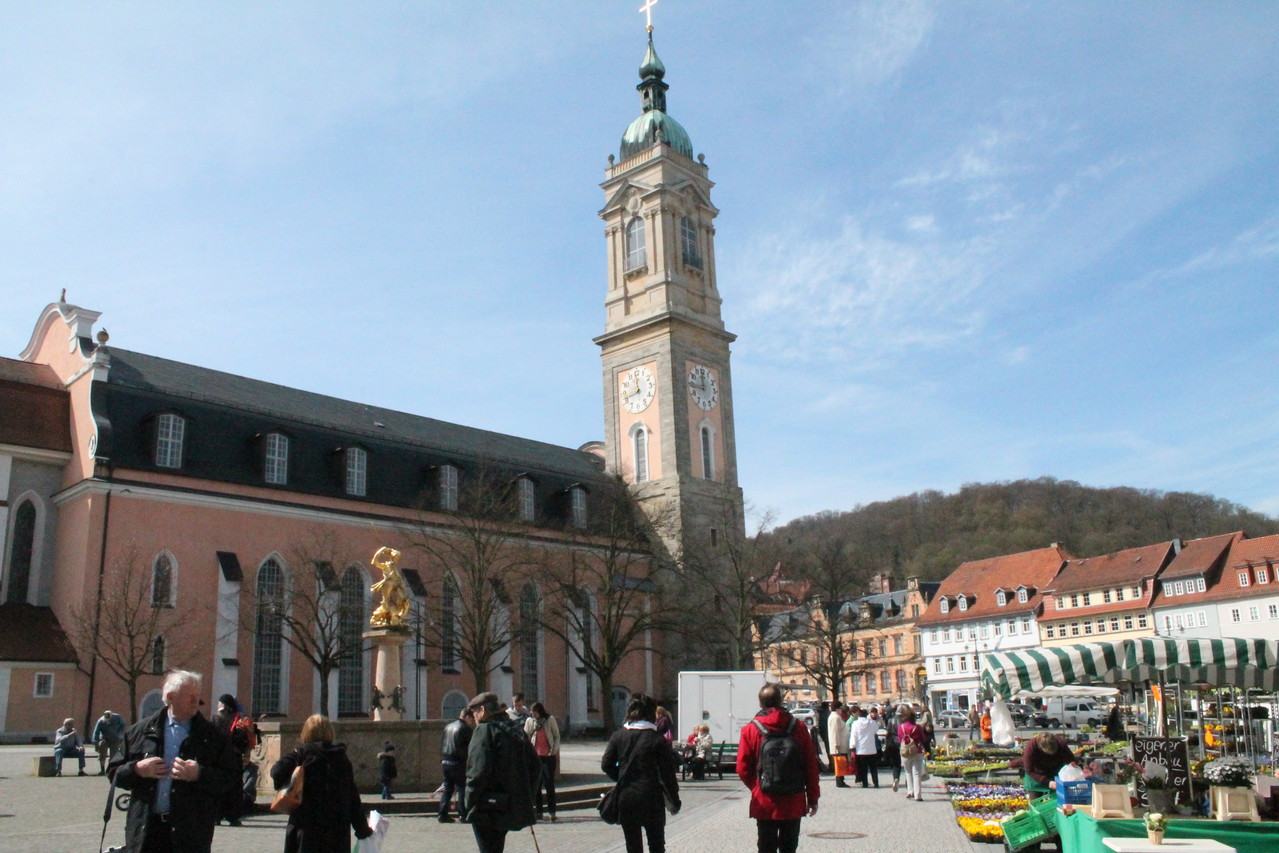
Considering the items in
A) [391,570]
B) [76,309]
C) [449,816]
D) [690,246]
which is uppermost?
[690,246]

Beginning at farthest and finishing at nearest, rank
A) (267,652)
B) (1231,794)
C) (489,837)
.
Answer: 1. (267,652)
2. (1231,794)
3. (489,837)

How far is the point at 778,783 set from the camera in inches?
345

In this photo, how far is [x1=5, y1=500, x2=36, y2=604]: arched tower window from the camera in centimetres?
3609

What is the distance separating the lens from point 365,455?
4522 centimetres

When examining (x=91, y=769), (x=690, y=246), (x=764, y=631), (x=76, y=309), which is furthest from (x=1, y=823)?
(x=690, y=246)

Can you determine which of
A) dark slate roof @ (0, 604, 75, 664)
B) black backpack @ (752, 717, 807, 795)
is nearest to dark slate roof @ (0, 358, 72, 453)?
dark slate roof @ (0, 604, 75, 664)

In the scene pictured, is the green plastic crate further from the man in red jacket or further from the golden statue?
the golden statue

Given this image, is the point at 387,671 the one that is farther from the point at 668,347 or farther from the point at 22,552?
the point at 668,347

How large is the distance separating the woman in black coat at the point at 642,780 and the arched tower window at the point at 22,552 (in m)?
33.3

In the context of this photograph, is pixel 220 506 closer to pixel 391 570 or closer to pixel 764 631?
pixel 391 570

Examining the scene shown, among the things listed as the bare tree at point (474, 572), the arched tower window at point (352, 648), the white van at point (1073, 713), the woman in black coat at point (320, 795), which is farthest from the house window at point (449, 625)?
the woman in black coat at point (320, 795)

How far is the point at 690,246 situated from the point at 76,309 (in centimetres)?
2957

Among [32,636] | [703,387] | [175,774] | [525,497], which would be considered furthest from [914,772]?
[703,387]

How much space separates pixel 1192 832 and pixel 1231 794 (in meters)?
0.99
